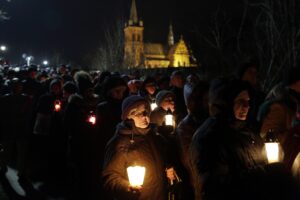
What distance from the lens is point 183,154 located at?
429cm

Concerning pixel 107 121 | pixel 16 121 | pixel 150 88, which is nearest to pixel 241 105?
pixel 107 121

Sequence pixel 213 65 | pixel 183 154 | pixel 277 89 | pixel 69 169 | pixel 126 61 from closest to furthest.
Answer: pixel 183 154
pixel 277 89
pixel 69 169
pixel 213 65
pixel 126 61

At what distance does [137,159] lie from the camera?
3717 mm

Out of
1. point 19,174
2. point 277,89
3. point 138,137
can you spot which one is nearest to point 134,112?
point 138,137

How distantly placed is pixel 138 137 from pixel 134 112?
0.93 feet

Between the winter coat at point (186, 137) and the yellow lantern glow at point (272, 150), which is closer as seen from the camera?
the yellow lantern glow at point (272, 150)

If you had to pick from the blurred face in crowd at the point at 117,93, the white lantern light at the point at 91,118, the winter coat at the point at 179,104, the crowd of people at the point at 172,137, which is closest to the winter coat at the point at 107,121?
the crowd of people at the point at 172,137

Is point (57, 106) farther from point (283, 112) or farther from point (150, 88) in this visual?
point (283, 112)

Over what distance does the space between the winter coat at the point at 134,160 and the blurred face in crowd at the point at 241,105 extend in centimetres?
107

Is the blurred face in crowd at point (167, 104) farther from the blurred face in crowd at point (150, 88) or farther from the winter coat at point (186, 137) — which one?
the blurred face in crowd at point (150, 88)

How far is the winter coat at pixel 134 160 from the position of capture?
371 cm

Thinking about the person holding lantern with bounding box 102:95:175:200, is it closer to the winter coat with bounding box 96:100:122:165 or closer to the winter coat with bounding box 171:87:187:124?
the winter coat with bounding box 96:100:122:165

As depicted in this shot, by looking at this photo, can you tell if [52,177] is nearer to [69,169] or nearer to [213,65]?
[69,169]

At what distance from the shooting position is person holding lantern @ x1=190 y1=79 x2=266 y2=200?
2.66m
